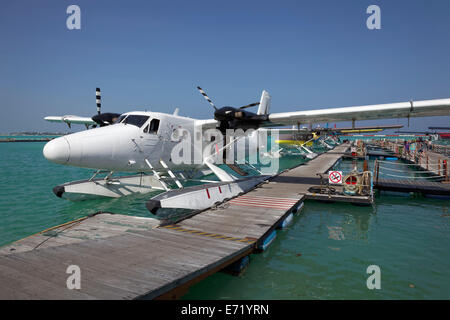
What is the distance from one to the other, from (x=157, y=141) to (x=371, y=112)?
8716mm

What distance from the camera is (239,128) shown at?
11.7 meters

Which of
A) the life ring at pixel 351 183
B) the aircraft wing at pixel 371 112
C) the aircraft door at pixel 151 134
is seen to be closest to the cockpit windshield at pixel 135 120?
the aircraft door at pixel 151 134

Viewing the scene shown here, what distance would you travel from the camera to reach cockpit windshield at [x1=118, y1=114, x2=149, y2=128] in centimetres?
948

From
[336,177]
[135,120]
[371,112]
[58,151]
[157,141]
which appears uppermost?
[371,112]

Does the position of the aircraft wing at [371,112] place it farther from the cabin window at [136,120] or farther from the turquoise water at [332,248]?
the cabin window at [136,120]

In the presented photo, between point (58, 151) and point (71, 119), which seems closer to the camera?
point (58, 151)

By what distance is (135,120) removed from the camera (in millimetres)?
9547

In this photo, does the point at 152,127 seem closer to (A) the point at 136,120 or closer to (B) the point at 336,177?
(A) the point at 136,120

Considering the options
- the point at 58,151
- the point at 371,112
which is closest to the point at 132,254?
the point at 58,151

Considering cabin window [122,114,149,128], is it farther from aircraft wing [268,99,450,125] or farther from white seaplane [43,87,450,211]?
aircraft wing [268,99,450,125]

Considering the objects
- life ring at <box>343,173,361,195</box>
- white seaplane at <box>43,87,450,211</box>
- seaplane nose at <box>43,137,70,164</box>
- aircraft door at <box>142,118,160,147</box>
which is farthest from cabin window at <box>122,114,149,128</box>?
life ring at <box>343,173,361,195</box>

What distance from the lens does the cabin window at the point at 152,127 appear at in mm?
9640
